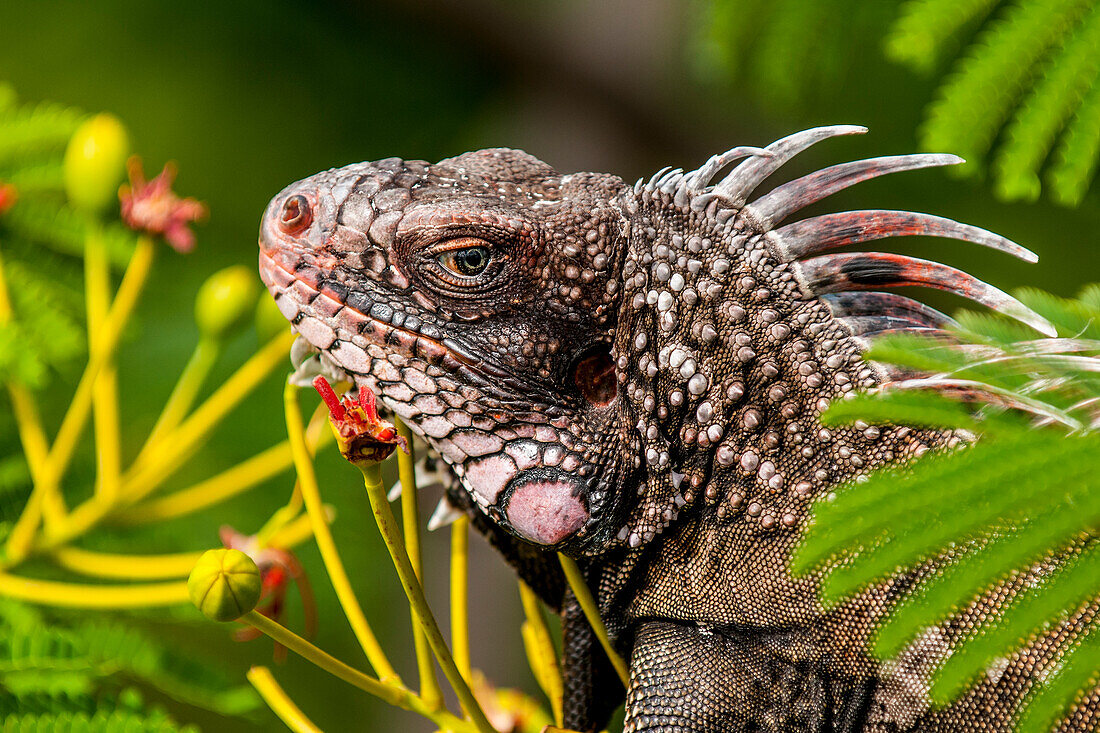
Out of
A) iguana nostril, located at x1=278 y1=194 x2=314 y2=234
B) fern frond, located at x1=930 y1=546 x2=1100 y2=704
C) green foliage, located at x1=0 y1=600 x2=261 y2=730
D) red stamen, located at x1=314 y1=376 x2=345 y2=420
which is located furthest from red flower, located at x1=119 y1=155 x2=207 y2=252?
fern frond, located at x1=930 y1=546 x2=1100 y2=704

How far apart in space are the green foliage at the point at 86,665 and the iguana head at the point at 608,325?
39.1 inches

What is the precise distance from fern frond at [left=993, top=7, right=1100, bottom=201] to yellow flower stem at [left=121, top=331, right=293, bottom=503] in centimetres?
188

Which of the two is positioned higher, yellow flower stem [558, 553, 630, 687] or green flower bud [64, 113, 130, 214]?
green flower bud [64, 113, 130, 214]

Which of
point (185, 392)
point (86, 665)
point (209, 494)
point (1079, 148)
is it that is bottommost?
point (86, 665)

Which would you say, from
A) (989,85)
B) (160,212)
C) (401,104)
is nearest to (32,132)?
(160,212)

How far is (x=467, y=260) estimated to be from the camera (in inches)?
86.6

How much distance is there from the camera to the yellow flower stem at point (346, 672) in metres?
1.66

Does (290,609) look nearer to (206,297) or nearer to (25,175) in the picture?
(206,297)

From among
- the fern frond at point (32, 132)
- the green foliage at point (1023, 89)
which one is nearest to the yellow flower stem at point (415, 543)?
the green foliage at point (1023, 89)

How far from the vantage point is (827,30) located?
12.2 ft

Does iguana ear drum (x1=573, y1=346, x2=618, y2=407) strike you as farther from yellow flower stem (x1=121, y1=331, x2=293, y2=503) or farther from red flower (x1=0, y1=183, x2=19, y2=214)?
red flower (x1=0, y1=183, x2=19, y2=214)

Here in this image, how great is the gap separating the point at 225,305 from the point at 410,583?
1.25m

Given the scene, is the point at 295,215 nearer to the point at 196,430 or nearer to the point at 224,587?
the point at 196,430

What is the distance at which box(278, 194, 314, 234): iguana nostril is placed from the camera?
228cm
